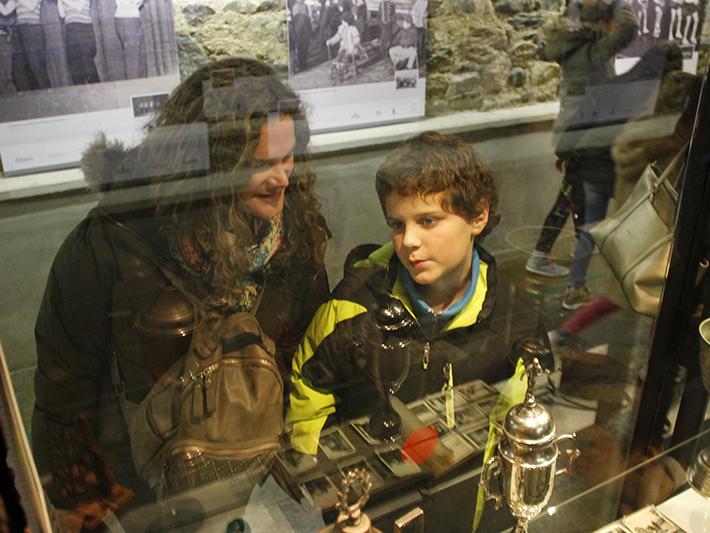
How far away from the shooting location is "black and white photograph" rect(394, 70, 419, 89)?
1.21 metres

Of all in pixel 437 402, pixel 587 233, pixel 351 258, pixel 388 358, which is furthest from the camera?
pixel 587 233

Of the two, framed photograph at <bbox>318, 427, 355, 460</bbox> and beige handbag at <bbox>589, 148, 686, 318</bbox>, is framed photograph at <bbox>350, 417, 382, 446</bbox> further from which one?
beige handbag at <bbox>589, 148, 686, 318</bbox>

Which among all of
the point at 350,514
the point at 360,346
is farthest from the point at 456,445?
the point at 350,514

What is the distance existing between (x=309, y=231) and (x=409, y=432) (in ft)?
1.78

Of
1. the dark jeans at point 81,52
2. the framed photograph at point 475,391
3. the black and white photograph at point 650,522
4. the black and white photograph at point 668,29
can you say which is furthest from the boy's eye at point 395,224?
the black and white photograph at point 650,522

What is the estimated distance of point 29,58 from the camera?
918 mm

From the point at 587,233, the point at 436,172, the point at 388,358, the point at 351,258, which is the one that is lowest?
the point at 388,358

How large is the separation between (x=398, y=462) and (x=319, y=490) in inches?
7.8

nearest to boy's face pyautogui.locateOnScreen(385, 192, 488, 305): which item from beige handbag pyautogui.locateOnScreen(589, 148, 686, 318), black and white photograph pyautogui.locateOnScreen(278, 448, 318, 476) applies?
black and white photograph pyautogui.locateOnScreen(278, 448, 318, 476)

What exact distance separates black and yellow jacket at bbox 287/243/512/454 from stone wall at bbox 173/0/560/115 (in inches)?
13.3

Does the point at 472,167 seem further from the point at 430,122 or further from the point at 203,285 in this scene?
the point at 203,285

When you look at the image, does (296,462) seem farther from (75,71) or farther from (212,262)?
(75,71)

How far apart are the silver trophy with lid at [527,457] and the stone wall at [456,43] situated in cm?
55

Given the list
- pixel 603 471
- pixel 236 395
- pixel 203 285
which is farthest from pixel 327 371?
pixel 603 471
